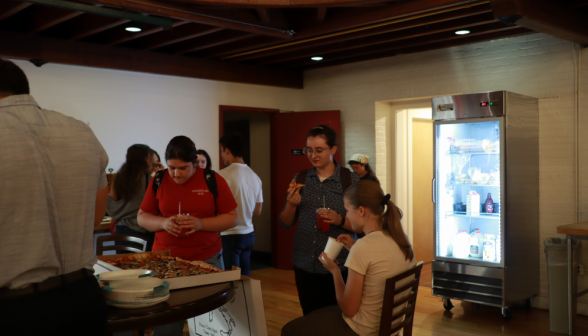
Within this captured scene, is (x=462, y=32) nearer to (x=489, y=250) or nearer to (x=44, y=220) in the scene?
(x=489, y=250)

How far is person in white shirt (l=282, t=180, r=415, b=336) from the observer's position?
2.21 metres

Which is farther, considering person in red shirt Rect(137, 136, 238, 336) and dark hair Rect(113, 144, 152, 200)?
dark hair Rect(113, 144, 152, 200)

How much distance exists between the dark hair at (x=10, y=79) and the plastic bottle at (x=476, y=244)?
4429 mm

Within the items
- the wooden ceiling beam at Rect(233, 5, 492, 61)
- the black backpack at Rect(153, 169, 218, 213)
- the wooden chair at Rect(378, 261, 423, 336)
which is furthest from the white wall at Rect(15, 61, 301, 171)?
the wooden chair at Rect(378, 261, 423, 336)

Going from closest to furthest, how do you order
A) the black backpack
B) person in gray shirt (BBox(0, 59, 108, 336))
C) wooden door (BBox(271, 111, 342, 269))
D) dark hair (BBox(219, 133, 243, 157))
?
person in gray shirt (BBox(0, 59, 108, 336)), the black backpack, dark hair (BBox(219, 133, 243, 157)), wooden door (BBox(271, 111, 342, 269))

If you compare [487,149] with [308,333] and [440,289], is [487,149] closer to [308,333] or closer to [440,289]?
[440,289]

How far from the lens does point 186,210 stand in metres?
2.82

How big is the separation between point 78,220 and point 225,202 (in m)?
1.38

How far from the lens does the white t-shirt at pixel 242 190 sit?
425cm

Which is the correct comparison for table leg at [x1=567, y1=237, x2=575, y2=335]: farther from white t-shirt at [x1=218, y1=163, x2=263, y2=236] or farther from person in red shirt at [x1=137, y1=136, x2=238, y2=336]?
person in red shirt at [x1=137, y1=136, x2=238, y2=336]

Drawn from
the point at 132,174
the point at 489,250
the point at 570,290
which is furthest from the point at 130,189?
the point at 570,290

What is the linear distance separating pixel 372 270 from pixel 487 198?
307cm

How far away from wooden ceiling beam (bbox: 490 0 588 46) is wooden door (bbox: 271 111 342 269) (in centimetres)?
305

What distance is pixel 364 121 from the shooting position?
6.52 m
